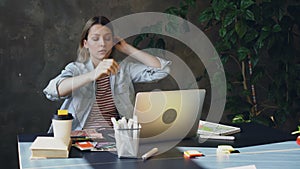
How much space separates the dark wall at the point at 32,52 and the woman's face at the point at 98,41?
73 cm

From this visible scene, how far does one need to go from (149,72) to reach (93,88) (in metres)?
0.39

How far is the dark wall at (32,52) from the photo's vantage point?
382 centimetres

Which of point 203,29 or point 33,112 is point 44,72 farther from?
point 203,29

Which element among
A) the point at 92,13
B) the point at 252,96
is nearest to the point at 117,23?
the point at 92,13

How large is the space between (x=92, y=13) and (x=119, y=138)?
196cm

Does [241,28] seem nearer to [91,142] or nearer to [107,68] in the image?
[107,68]

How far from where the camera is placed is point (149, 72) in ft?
11.0

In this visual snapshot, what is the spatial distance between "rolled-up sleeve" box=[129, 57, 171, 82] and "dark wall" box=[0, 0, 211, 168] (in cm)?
73

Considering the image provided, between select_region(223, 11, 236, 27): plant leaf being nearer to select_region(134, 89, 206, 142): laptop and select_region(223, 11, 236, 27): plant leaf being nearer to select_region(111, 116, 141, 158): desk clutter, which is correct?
select_region(134, 89, 206, 142): laptop

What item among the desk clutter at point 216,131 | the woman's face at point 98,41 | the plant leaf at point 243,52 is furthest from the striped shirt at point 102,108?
the plant leaf at point 243,52

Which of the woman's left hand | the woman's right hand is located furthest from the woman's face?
the woman's right hand

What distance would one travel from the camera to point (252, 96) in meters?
4.15

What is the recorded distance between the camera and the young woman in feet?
10.3

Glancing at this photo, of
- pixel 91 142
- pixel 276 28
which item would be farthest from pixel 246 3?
pixel 91 142
